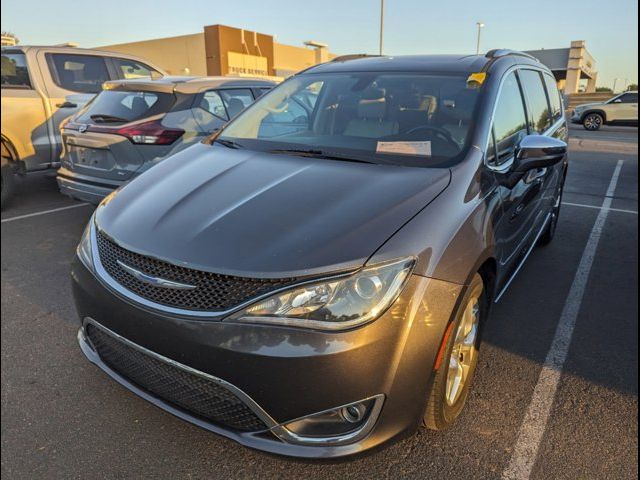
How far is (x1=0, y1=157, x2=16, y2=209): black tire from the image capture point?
6.00m

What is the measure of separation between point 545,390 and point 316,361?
1604 millimetres

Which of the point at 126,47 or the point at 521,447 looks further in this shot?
the point at 126,47

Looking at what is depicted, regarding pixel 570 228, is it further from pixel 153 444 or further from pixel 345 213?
pixel 153 444

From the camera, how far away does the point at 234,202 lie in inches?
85.4

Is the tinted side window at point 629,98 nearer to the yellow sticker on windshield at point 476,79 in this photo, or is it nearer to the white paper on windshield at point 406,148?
the yellow sticker on windshield at point 476,79

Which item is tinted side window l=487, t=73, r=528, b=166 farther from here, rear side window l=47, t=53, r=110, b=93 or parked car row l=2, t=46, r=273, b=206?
rear side window l=47, t=53, r=110, b=93

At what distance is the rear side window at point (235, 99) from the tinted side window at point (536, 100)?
290 cm

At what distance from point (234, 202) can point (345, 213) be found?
20.5 inches

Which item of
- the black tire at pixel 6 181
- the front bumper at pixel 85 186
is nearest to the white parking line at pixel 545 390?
the front bumper at pixel 85 186

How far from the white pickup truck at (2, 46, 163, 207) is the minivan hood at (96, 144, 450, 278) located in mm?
4341

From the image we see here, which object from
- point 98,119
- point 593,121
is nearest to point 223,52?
point 593,121

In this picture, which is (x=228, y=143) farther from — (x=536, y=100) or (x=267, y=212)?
(x=536, y=100)

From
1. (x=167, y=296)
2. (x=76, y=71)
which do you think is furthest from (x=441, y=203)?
(x=76, y=71)

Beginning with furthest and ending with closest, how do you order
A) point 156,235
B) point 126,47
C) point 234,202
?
point 126,47
point 234,202
point 156,235
